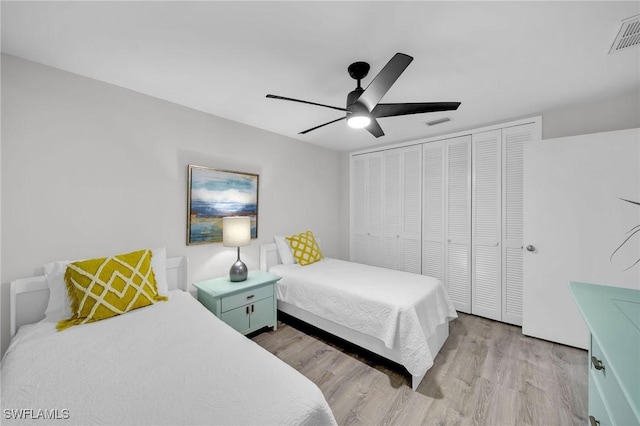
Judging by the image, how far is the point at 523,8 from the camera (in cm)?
134

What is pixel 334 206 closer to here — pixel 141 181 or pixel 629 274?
pixel 141 181

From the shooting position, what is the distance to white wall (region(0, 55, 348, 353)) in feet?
5.76

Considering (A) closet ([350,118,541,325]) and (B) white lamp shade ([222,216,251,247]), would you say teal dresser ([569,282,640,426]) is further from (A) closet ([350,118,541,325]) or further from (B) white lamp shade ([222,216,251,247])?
(B) white lamp shade ([222,216,251,247])

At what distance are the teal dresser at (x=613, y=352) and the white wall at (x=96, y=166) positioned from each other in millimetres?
2925

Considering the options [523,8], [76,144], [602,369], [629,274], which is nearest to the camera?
[602,369]

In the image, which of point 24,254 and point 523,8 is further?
point 24,254

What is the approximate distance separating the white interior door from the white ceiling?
542 mm

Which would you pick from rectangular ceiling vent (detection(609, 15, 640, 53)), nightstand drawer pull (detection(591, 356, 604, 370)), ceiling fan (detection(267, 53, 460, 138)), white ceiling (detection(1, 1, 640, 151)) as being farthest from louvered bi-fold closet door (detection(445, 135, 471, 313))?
nightstand drawer pull (detection(591, 356, 604, 370))

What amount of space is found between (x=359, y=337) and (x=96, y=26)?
2.94m

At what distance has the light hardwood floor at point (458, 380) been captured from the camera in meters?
1.66

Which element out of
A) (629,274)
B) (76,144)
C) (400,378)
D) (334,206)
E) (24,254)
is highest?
(76,144)

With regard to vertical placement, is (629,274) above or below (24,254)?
below

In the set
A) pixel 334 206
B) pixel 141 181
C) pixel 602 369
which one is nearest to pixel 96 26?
pixel 141 181

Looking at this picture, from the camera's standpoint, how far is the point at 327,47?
165cm
